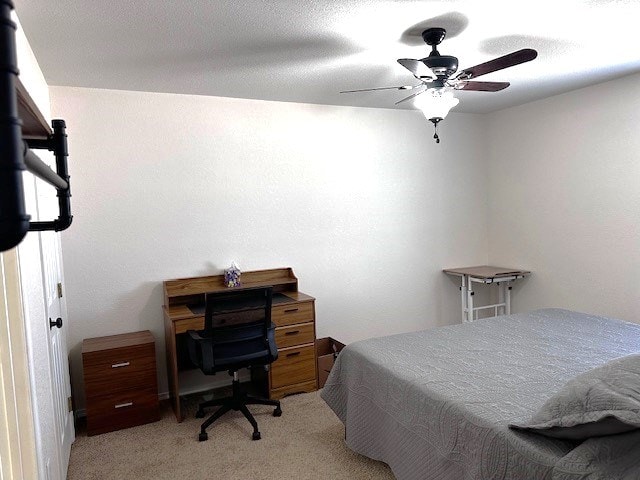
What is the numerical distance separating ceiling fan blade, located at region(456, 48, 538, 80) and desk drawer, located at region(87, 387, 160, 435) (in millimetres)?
2963

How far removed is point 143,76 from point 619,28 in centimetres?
295

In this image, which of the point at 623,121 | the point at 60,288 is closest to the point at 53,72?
the point at 60,288

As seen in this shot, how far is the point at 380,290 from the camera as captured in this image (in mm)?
4609

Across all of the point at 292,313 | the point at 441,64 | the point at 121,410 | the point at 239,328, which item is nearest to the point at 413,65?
the point at 441,64

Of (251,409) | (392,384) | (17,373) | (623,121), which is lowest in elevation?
(251,409)

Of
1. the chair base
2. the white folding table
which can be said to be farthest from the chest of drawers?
the white folding table

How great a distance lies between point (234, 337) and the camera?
122 inches

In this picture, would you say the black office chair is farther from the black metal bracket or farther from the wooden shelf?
the black metal bracket

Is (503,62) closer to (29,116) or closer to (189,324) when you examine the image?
(29,116)

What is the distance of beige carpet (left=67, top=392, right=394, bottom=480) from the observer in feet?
8.70

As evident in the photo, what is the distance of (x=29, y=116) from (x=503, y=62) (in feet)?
7.22

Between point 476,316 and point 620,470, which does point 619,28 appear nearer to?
point 620,470

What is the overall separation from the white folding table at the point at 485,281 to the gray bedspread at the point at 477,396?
3.79ft

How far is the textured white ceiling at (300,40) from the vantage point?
2145 mm
